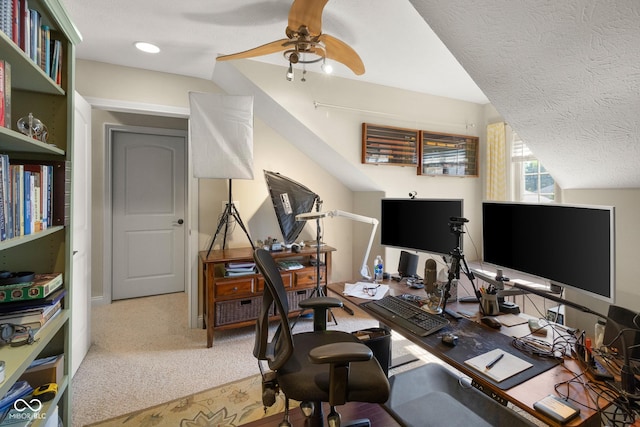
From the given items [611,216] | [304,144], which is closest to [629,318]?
[611,216]

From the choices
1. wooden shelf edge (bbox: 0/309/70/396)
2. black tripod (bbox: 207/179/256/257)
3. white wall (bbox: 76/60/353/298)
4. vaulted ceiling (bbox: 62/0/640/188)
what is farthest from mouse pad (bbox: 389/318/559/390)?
white wall (bbox: 76/60/353/298)

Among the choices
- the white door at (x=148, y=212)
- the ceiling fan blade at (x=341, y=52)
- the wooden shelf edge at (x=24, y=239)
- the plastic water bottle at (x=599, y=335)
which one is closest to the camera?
the wooden shelf edge at (x=24, y=239)

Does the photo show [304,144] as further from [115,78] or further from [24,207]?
[24,207]

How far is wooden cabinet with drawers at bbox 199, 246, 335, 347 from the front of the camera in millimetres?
2559

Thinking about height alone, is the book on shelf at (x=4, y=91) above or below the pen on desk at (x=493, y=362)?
above

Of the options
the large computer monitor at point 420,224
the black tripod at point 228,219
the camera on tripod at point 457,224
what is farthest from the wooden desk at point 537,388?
the black tripod at point 228,219

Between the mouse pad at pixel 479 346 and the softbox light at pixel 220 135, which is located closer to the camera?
the mouse pad at pixel 479 346

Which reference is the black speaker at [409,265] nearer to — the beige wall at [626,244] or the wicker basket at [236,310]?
the beige wall at [626,244]

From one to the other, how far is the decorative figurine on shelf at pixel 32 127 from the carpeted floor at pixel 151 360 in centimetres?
158

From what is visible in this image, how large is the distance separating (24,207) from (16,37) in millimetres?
619

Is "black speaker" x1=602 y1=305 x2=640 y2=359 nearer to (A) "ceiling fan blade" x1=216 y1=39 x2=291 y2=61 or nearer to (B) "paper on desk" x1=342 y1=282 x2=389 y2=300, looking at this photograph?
(B) "paper on desk" x1=342 y1=282 x2=389 y2=300

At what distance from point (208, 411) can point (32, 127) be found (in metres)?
1.74

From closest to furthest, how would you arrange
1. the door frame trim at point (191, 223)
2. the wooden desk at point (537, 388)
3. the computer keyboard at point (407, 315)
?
the wooden desk at point (537, 388)
the computer keyboard at point (407, 315)
the door frame trim at point (191, 223)

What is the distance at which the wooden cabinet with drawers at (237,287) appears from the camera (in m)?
2.56
